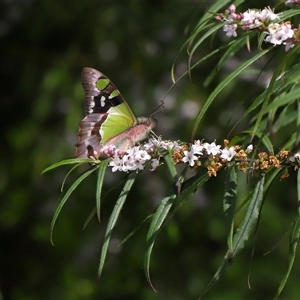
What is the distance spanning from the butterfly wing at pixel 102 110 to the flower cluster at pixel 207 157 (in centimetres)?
37

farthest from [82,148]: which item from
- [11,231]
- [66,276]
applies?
[11,231]

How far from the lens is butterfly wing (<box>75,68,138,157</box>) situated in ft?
5.53

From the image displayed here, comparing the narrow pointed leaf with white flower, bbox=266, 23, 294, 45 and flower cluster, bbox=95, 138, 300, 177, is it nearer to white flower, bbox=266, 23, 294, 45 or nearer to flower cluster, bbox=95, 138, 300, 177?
flower cluster, bbox=95, 138, 300, 177

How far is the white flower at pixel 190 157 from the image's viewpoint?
1216 millimetres

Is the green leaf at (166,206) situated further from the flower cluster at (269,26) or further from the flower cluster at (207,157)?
the flower cluster at (269,26)

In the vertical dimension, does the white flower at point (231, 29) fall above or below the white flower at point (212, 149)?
above

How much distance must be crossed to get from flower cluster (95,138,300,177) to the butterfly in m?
0.33

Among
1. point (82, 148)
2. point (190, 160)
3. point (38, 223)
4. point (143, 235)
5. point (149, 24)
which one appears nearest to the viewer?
point (190, 160)

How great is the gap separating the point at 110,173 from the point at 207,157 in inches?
81.1

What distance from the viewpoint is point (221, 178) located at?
309cm

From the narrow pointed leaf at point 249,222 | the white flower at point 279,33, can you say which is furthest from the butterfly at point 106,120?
the white flower at point 279,33

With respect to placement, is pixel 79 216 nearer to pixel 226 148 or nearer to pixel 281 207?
pixel 281 207

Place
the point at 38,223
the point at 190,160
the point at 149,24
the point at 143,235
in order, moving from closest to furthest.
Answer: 1. the point at 190,160
2. the point at 143,235
3. the point at 149,24
4. the point at 38,223

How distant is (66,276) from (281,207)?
121cm
